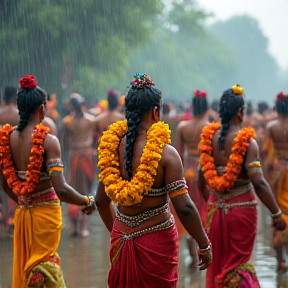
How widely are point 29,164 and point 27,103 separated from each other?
0.52m

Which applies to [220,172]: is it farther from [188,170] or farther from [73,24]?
[73,24]

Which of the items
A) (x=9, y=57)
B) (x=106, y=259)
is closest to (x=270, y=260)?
(x=106, y=259)

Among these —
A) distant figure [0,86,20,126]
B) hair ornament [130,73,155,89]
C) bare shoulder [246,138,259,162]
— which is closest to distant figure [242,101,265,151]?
distant figure [0,86,20,126]

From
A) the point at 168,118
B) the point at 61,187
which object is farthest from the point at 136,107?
the point at 168,118

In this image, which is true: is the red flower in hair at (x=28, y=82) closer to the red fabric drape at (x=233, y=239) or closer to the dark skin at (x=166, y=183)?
the dark skin at (x=166, y=183)

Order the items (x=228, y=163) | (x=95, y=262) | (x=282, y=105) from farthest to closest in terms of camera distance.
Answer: (x=95, y=262) < (x=282, y=105) < (x=228, y=163)

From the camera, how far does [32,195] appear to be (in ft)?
20.3

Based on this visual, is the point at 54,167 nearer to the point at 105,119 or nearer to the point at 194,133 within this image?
the point at 194,133

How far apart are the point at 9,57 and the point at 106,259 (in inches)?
455

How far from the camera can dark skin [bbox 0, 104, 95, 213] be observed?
5887mm

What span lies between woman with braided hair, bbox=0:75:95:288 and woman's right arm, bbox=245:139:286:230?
5.45 feet

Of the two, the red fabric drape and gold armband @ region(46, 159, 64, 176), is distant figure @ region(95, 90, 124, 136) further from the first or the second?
gold armband @ region(46, 159, 64, 176)

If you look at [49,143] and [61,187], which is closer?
[61,187]

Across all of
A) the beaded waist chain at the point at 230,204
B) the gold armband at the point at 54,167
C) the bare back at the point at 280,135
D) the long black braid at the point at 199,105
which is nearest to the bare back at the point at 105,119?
the long black braid at the point at 199,105
